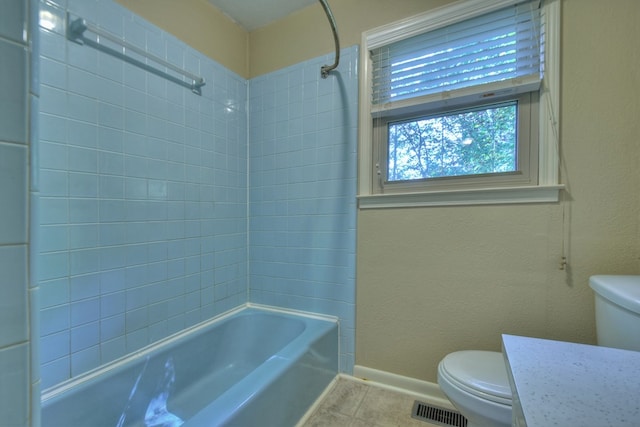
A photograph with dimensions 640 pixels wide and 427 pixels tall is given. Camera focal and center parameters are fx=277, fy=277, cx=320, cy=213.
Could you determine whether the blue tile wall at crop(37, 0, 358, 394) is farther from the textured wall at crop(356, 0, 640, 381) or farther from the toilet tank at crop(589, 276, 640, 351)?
the toilet tank at crop(589, 276, 640, 351)

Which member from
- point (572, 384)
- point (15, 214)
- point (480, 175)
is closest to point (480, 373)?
point (572, 384)

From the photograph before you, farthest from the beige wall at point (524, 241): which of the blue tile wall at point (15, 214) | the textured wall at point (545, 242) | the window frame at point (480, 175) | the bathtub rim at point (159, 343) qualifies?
the blue tile wall at point (15, 214)

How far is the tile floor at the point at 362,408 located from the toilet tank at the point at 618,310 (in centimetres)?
81

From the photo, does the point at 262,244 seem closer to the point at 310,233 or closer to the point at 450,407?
the point at 310,233

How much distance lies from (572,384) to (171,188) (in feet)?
5.54

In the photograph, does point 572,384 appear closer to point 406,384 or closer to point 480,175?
point 480,175

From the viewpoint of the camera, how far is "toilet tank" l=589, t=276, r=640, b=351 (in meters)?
0.89

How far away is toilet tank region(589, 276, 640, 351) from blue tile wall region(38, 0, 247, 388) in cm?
188

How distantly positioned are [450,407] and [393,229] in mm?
954

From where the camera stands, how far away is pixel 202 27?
171 centimetres

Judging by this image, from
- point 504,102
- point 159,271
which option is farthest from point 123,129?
point 504,102

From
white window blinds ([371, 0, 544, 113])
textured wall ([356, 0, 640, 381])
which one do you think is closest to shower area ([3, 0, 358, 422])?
white window blinds ([371, 0, 544, 113])

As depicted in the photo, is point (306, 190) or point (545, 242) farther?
point (306, 190)

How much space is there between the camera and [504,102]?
1396 millimetres
